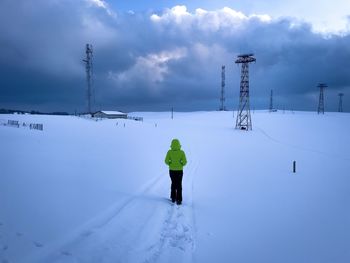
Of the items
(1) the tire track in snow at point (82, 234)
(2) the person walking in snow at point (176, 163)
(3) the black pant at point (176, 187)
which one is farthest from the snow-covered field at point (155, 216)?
(2) the person walking in snow at point (176, 163)

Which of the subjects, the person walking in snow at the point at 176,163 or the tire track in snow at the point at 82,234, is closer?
the tire track in snow at the point at 82,234

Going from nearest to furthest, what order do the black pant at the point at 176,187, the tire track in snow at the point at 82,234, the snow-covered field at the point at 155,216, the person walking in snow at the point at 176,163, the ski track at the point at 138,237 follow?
the tire track in snow at the point at 82,234 < the ski track at the point at 138,237 < the snow-covered field at the point at 155,216 < the black pant at the point at 176,187 < the person walking in snow at the point at 176,163

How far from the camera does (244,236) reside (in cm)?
693

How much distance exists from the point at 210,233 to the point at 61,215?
3661 mm

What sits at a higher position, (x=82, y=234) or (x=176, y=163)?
(x=176, y=163)

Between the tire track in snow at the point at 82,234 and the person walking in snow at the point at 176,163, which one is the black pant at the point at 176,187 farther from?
the tire track in snow at the point at 82,234

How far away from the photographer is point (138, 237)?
6.35 m

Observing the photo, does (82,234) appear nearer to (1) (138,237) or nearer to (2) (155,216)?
(1) (138,237)

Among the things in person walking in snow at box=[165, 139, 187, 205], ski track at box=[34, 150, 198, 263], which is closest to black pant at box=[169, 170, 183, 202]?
person walking in snow at box=[165, 139, 187, 205]

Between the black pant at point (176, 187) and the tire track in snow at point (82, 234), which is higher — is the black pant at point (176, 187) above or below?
above

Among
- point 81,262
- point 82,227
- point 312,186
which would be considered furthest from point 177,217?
point 312,186

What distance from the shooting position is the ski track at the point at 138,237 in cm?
544

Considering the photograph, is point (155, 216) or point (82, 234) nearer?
point (82, 234)

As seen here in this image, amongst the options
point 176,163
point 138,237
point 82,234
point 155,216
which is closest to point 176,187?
point 176,163
